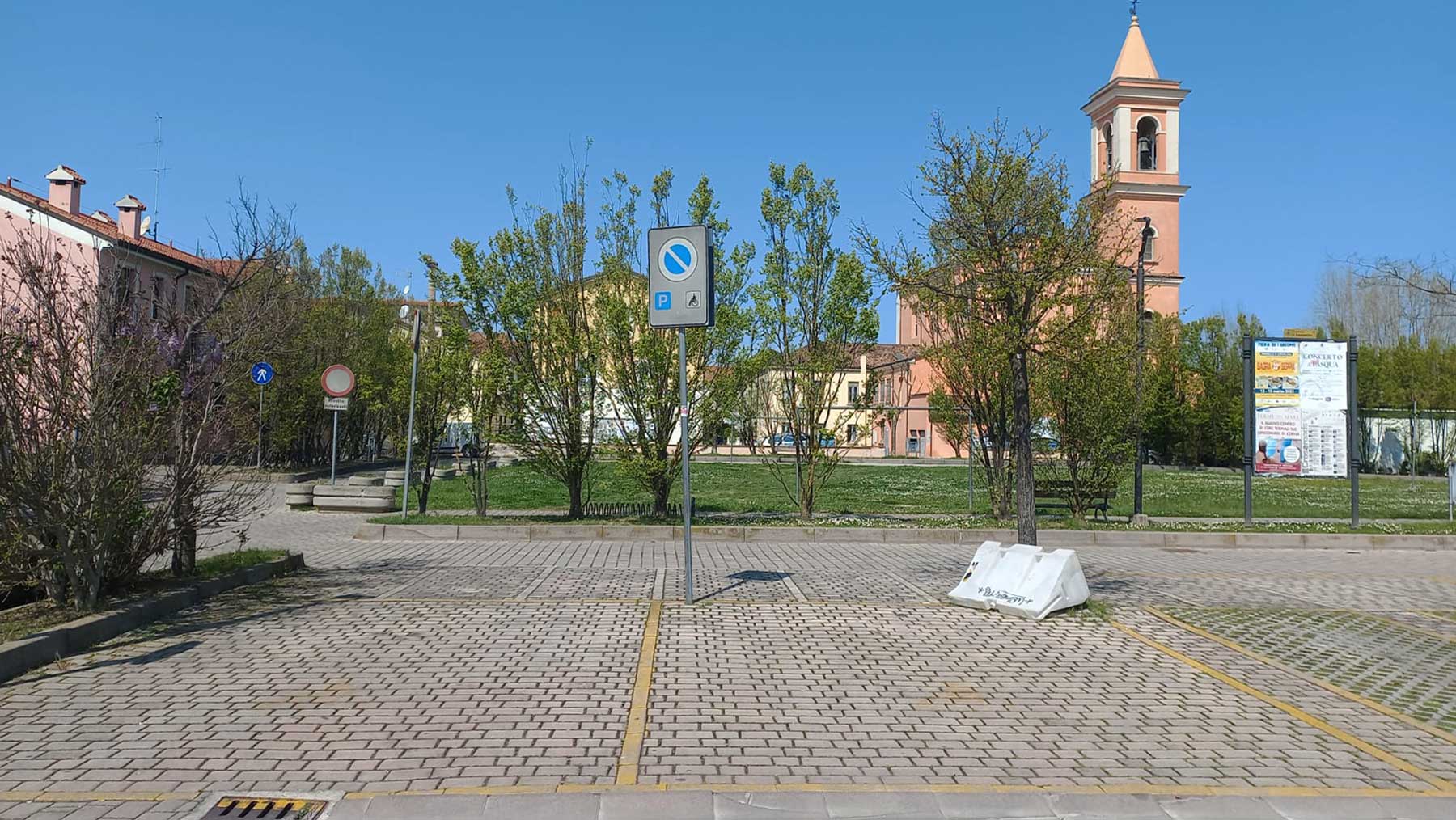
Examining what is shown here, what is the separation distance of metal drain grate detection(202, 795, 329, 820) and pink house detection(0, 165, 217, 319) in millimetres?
5584

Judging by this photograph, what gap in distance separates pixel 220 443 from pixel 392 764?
17.8ft

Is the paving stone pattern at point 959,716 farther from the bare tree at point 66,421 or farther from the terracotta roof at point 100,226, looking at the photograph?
the terracotta roof at point 100,226

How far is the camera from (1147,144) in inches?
2302

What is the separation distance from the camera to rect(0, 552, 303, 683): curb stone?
6.62 metres

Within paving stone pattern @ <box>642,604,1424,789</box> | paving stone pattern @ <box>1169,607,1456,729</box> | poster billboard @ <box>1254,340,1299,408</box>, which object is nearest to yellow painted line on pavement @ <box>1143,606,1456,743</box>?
paving stone pattern @ <box>1169,607,1456,729</box>

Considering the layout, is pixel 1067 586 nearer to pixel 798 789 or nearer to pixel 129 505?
pixel 798 789

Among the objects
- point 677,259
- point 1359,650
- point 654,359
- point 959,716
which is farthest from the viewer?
point 654,359

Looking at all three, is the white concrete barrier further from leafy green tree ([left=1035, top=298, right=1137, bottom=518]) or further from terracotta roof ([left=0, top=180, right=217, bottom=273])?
terracotta roof ([left=0, top=180, right=217, bottom=273])

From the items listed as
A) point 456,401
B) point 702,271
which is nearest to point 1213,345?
point 456,401

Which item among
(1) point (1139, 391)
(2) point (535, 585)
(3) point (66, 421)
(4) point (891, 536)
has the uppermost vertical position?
(1) point (1139, 391)

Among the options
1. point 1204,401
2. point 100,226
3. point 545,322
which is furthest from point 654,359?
point 1204,401

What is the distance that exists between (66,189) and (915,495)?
124 feet

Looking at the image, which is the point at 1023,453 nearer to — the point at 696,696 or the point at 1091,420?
the point at 696,696

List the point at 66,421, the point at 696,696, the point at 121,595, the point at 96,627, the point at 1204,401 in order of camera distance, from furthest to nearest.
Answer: the point at 1204,401 → the point at 121,595 → the point at 66,421 → the point at 96,627 → the point at 696,696
